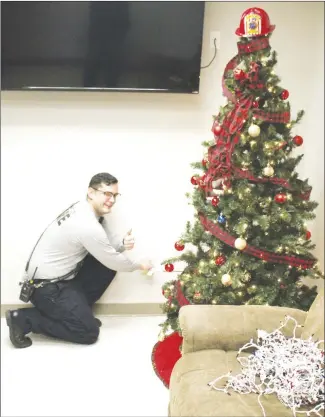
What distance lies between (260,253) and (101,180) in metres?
1.02

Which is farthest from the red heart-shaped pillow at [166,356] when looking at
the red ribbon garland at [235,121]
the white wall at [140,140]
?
the red ribbon garland at [235,121]

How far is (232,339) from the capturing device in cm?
188

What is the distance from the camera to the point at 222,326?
188 cm

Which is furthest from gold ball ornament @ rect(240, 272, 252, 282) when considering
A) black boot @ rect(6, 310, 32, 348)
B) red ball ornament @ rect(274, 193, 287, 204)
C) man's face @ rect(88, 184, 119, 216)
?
black boot @ rect(6, 310, 32, 348)

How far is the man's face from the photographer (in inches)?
109

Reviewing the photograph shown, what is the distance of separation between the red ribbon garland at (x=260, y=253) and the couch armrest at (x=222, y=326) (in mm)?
351

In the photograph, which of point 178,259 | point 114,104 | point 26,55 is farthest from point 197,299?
point 26,55

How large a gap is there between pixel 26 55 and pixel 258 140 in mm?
1352

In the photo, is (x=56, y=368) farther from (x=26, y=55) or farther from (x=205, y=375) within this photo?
(x=26, y=55)

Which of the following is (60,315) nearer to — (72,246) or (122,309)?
Answer: (72,246)

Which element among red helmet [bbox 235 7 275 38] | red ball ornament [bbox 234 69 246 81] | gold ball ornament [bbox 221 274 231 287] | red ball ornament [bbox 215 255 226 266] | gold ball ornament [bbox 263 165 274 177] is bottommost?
gold ball ornament [bbox 221 274 231 287]

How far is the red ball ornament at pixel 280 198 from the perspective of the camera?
215 centimetres

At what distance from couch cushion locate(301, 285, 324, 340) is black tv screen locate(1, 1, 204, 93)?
1409mm

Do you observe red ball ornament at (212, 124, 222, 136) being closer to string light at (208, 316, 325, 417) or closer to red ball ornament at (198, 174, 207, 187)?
red ball ornament at (198, 174, 207, 187)
